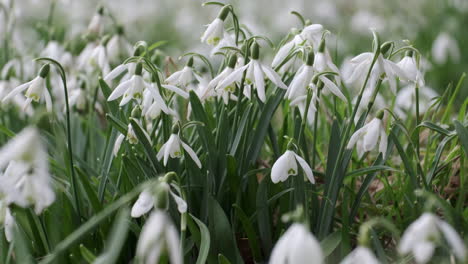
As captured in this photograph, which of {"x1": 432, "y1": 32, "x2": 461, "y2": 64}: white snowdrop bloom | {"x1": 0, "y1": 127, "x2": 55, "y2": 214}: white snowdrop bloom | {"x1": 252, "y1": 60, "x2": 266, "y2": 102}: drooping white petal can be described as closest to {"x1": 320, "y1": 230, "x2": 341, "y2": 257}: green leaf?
{"x1": 252, "y1": 60, "x2": 266, "y2": 102}: drooping white petal

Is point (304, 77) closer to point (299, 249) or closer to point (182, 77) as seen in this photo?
point (182, 77)

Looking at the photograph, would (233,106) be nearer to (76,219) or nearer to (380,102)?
(76,219)

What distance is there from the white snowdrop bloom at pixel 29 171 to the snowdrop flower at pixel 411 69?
100cm

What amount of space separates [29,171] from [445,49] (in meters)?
4.16

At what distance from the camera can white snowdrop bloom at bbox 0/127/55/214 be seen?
1135 millimetres

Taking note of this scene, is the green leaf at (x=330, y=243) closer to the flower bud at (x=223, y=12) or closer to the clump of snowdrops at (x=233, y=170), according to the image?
the clump of snowdrops at (x=233, y=170)

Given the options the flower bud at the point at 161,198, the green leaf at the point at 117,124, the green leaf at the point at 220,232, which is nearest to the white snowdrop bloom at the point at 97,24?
the green leaf at the point at 117,124

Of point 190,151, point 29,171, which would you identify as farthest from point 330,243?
point 29,171

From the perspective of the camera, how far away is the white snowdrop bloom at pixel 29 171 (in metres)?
1.13

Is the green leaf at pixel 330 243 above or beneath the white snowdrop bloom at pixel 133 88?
beneath

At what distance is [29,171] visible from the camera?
147cm

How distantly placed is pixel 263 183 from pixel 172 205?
266 mm

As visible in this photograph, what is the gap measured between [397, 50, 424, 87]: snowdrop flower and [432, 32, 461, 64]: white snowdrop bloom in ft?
10.5

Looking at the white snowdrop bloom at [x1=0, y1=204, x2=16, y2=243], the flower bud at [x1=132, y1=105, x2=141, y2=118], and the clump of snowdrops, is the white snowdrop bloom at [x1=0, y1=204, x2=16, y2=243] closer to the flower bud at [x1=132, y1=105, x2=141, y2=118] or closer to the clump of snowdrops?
the clump of snowdrops
